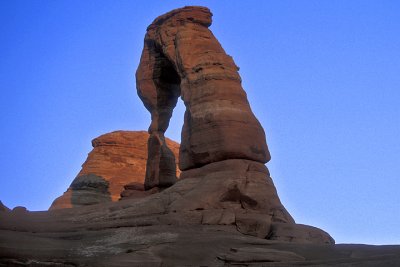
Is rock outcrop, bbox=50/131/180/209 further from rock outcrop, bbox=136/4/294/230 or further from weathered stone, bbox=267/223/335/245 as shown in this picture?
weathered stone, bbox=267/223/335/245

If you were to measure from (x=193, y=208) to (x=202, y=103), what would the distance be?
3853mm

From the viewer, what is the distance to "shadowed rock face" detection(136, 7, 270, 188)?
1459 centimetres

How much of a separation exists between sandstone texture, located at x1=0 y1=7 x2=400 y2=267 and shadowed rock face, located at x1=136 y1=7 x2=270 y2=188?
3 cm

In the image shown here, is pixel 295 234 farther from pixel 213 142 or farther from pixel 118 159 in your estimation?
pixel 118 159

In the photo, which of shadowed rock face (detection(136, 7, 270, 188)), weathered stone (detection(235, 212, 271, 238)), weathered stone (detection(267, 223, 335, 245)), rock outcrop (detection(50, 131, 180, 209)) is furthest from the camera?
rock outcrop (detection(50, 131, 180, 209))

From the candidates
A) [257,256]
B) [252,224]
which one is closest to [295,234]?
[252,224]

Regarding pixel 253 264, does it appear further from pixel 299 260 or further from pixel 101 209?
pixel 101 209

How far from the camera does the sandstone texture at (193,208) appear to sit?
8.71 metres

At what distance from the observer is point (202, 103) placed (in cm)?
1552

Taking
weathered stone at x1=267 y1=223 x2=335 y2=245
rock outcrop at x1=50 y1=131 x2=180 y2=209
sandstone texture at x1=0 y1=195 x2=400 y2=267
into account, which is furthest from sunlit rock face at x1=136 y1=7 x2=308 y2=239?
rock outcrop at x1=50 y1=131 x2=180 y2=209

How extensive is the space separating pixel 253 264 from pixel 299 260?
0.79 metres

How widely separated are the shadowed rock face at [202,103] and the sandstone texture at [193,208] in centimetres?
3

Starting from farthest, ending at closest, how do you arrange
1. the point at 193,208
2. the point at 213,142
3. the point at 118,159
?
the point at 118,159, the point at 213,142, the point at 193,208

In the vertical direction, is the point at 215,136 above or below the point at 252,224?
above
